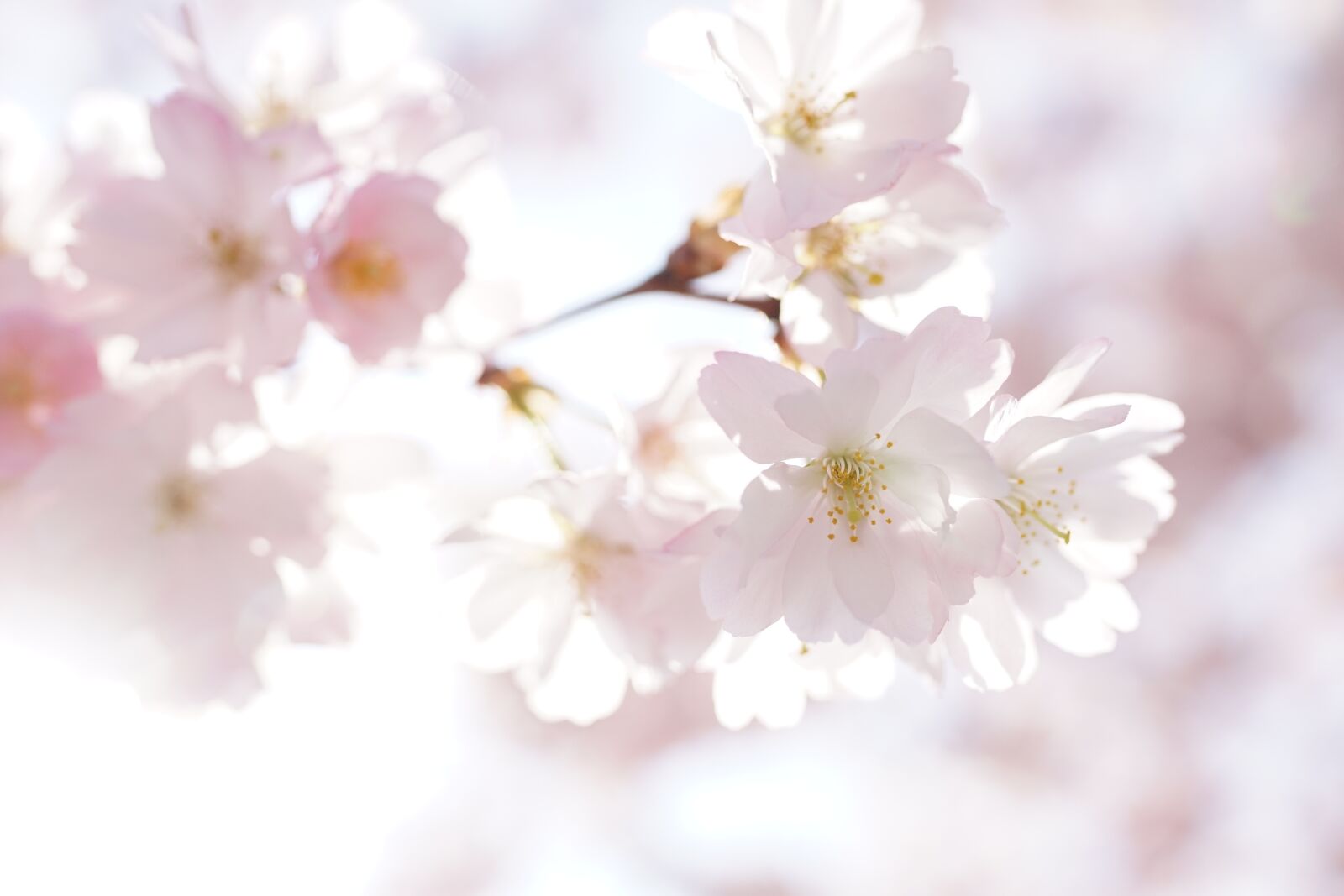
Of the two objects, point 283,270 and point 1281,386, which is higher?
point 283,270

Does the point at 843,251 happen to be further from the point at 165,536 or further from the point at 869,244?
the point at 165,536

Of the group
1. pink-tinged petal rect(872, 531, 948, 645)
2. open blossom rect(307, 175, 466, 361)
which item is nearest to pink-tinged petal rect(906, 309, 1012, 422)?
pink-tinged petal rect(872, 531, 948, 645)

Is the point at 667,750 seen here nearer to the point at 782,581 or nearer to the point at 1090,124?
the point at 1090,124

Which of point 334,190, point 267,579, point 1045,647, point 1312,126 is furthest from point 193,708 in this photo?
point 1312,126

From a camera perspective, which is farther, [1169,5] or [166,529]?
[1169,5]

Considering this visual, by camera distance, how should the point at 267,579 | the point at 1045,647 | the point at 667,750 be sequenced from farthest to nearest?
the point at 667,750 → the point at 1045,647 → the point at 267,579

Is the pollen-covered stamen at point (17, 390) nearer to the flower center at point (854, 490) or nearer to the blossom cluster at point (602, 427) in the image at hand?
the blossom cluster at point (602, 427)

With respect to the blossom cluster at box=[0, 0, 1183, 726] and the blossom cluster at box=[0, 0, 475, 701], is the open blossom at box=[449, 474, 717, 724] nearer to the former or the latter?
the blossom cluster at box=[0, 0, 1183, 726]

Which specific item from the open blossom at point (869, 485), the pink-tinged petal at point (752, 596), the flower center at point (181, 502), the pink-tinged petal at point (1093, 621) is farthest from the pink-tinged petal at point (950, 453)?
the flower center at point (181, 502)
